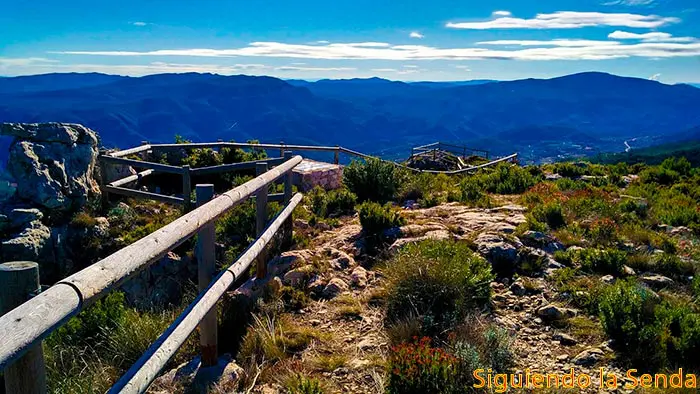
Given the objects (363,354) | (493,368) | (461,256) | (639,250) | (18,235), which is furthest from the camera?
(18,235)

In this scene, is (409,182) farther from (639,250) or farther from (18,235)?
(18,235)

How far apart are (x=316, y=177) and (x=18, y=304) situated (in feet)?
42.6

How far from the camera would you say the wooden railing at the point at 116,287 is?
206 cm

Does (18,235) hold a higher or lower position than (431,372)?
lower

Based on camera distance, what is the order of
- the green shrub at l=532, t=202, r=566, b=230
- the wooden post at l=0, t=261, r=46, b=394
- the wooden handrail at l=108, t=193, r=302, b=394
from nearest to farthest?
the wooden post at l=0, t=261, r=46, b=394
the wooden handrail at l=108, t=193, r=302, b=394
the green shrub at l=532, t=202, r=566, b=230

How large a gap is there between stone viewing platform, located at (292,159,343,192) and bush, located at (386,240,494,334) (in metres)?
9.31

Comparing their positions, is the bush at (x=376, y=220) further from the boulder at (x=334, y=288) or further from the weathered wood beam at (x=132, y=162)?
the weathered wood beam at (x=132, y=162)

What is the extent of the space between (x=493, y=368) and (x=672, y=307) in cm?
226

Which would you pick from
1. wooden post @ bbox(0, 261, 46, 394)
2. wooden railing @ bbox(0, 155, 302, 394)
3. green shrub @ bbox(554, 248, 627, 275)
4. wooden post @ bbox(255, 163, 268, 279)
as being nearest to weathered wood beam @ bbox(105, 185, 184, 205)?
wooden post @ bbox(255, 163, 268, 279)

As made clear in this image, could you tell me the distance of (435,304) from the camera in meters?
5.35

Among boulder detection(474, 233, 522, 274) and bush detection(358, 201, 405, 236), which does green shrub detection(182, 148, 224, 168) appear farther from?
boulder detection(474, 233, 522, 274)

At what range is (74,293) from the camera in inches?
92.8

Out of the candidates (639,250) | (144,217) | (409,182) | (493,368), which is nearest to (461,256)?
(493,368)

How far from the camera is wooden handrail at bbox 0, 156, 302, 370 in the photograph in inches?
78.0
